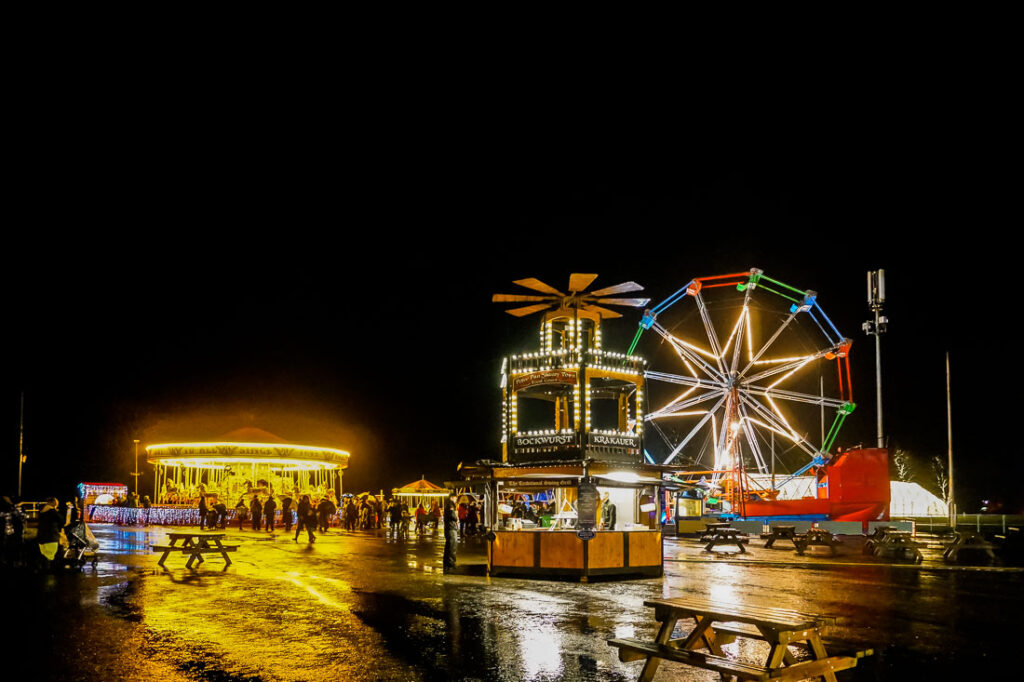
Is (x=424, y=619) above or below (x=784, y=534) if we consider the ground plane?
above

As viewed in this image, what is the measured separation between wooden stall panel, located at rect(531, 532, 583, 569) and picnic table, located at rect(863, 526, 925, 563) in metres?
10.2

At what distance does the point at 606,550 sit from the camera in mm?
16656

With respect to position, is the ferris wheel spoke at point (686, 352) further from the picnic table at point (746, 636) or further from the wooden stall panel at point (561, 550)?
the picnic table at point (746, 636)

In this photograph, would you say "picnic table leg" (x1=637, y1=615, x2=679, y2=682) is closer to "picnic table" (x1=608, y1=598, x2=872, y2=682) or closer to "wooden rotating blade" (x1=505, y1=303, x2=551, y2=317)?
"picnic table" (x1=608, y1=598, x2=872, y2=682)

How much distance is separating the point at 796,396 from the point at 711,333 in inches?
195

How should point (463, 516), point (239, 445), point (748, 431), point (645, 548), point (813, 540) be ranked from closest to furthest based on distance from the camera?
point (645, 548)
point (813, 540)
point (463, 516)
point (239, 445)
point (748, 431)

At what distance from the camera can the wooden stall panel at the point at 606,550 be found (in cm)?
1644

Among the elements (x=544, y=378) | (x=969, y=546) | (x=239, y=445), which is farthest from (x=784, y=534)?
(x=239, y=445)

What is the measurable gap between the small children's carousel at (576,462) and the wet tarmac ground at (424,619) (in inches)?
40.0

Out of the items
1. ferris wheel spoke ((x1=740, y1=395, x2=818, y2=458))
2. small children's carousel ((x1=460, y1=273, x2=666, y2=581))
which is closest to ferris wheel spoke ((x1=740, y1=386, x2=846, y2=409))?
ferris wheel spoke ((x1=740, y1=395, x2=818, y2=458))

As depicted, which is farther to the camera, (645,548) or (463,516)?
(463,516)

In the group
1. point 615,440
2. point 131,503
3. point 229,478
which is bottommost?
point 131,503

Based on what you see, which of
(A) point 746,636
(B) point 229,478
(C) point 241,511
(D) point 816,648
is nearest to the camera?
(D) point 816,648

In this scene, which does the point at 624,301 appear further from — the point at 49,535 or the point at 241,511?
the point at 241,511
